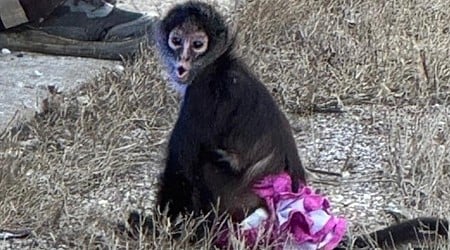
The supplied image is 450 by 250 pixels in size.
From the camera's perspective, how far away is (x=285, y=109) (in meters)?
4.51

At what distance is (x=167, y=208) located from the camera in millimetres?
3305

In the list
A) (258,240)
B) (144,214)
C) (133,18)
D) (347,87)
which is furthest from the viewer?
(133,18)

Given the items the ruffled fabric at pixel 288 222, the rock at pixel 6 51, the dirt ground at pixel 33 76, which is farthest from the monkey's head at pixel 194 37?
the rock at pixel 6 51

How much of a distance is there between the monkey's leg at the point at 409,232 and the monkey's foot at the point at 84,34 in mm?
2314

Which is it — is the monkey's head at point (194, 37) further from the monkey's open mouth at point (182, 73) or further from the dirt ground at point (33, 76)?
the dirt ground at point (33, 76)

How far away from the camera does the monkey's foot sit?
17.9ft

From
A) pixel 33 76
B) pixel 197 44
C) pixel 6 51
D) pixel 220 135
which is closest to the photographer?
pixel 220 135

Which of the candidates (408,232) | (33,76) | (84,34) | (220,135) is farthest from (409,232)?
(84,34)

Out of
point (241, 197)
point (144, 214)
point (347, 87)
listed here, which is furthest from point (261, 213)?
point (347, 87)

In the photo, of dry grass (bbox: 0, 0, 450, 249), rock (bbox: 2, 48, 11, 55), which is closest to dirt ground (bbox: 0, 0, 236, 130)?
rock (bbox: 2, 48, 11, 55)

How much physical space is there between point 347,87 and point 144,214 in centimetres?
145

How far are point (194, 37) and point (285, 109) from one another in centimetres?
125

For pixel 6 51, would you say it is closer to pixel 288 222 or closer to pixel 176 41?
pixel 176 41

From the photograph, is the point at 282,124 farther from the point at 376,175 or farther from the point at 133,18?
the point at 133,18
